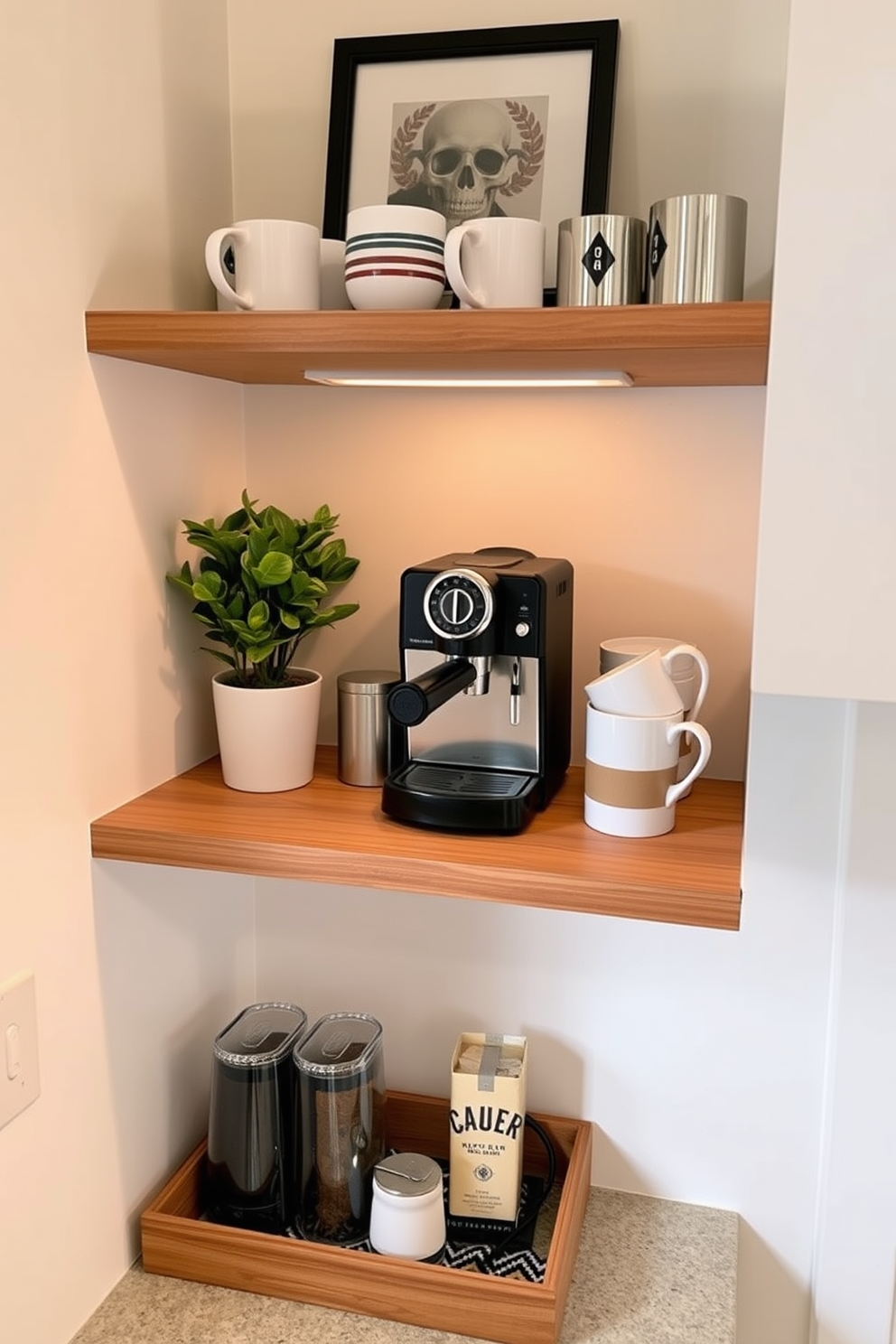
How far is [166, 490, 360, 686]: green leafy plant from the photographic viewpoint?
1.13 metres

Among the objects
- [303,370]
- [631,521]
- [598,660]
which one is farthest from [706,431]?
[303,370]

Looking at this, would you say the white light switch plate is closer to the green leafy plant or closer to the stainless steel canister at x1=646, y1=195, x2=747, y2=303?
the green leafy plant

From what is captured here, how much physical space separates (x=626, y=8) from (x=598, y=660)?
0.65m

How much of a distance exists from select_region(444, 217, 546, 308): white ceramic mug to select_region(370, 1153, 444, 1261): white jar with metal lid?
0.83m

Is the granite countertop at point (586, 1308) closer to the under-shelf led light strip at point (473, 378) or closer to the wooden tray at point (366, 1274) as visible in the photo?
the wooden tray at point (366, 1274)

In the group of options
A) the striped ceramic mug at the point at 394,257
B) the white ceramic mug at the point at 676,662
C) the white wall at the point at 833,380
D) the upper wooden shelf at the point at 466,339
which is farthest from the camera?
the white ceramic mug at the point at 676,662

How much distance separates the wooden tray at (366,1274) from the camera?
41.7 inches

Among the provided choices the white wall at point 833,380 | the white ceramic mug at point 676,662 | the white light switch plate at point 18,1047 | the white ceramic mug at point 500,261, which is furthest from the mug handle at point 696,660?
the white light switch plate at point 18,1047

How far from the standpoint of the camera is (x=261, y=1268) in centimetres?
113

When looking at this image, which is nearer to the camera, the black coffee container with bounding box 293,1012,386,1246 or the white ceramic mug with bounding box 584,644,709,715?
the white ceramic mug with bounding box 584,644,709,715

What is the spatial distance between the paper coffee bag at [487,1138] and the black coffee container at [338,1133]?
0.09 m

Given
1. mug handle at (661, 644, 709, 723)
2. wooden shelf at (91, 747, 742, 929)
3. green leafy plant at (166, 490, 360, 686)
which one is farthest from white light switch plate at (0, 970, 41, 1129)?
mug handle at (661, 644, 709, 723)

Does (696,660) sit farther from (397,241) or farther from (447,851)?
(397,241)

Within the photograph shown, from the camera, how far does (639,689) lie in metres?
1.04
